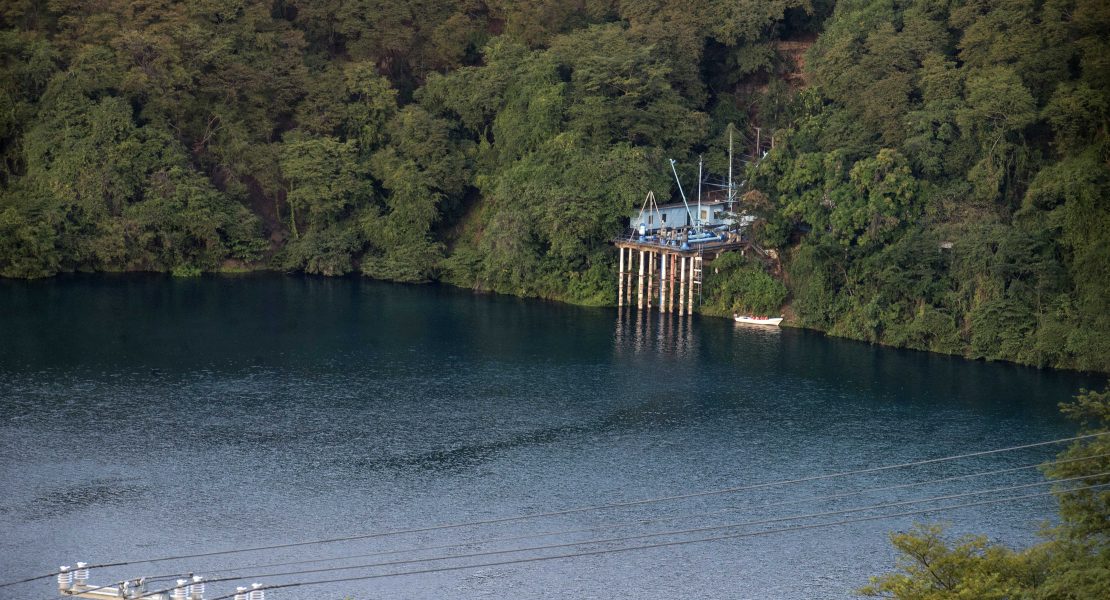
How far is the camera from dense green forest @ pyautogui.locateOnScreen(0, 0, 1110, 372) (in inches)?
1973

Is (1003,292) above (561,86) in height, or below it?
below

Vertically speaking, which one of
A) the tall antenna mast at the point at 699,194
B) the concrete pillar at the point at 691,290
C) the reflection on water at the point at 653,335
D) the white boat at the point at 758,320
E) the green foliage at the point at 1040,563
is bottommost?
the green foliage at the point at 1040,563

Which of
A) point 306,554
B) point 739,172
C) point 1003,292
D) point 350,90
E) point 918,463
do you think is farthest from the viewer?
point 350,90

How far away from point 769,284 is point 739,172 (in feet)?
21.9

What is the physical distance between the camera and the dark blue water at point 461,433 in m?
32.5

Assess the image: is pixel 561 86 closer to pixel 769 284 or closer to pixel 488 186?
pixel 488 186

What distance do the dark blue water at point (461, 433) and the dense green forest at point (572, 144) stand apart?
109 inches

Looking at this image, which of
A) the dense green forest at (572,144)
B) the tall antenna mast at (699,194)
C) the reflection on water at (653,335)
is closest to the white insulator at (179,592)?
the reflection on water at (653,335)

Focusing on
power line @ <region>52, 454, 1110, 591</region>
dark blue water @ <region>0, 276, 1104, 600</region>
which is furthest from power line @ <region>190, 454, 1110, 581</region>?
dark blue water @ <region>0, 276, 1104, 600</region>

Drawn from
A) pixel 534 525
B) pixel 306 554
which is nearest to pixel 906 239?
pixel 534 525

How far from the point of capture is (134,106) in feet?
207

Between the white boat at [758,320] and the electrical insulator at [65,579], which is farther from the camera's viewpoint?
the white boat at [758,320]

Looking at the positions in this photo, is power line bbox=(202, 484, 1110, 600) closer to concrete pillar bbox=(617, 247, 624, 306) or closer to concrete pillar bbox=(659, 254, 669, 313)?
concrete pillar bbox=(659, 254, 669, 313)

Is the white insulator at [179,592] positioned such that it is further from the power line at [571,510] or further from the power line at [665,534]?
the power line at [571,510]
